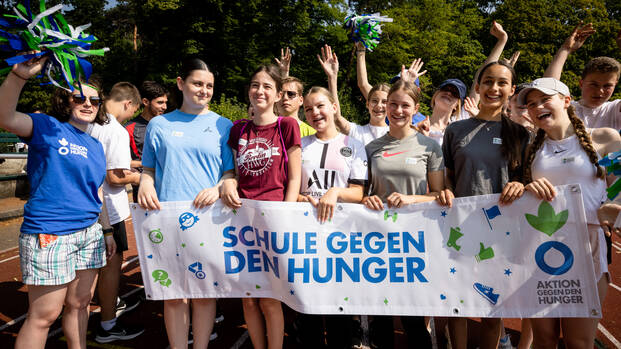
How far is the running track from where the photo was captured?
377cm

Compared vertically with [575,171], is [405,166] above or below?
above

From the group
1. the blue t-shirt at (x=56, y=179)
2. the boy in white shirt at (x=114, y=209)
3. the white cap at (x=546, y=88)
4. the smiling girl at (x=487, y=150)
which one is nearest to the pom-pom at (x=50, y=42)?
the blue t-shirt at (x=56, y=179)

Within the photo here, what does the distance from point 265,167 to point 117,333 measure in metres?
2.49

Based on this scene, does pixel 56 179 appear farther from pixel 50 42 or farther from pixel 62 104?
pixel 50 42

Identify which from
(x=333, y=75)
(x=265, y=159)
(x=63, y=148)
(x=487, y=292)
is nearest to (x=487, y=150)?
(x=487, y=292)

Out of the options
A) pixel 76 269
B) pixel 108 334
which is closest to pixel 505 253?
pixel 76 269

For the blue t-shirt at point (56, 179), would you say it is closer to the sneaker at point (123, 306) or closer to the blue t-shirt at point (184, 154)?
the blue t-shirt at point (184, 154)

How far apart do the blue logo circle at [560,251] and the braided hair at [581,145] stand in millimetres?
472

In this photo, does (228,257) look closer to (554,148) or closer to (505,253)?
(505,253)

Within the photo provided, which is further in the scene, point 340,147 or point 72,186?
point 340,147

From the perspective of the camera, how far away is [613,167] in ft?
7.32

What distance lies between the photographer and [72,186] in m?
2.71

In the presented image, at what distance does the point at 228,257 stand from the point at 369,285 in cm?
114

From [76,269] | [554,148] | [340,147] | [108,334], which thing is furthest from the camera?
[108,334]
